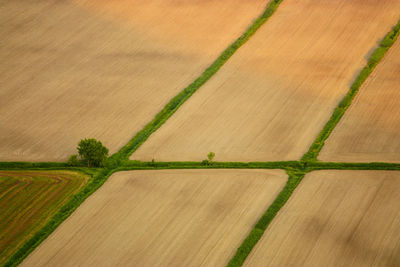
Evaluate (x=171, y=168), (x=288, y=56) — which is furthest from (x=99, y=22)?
(x=171, y=168)

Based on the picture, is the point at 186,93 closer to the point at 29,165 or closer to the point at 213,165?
the point at 213,165

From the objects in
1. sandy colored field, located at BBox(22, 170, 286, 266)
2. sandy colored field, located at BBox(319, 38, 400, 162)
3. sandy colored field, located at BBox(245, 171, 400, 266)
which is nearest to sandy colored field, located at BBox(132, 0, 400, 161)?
sandy colored field, located at BBox(319, 38, 400, 162)

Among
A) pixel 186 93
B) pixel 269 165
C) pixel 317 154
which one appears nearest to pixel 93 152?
pixel 186 93

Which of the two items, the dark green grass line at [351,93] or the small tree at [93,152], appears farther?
the dark green grass line at [351,93]

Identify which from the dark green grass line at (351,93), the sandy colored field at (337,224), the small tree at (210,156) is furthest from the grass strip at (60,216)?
the dark green grass line at (351,93)

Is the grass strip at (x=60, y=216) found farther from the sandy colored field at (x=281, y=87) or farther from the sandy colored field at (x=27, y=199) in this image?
the sandy colored field at (x=281, y=87)

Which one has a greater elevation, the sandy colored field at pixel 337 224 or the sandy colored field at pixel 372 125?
the sandy colored field at pixel 372 125

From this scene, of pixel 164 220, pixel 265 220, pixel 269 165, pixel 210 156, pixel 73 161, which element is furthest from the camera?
pixel 73 161
